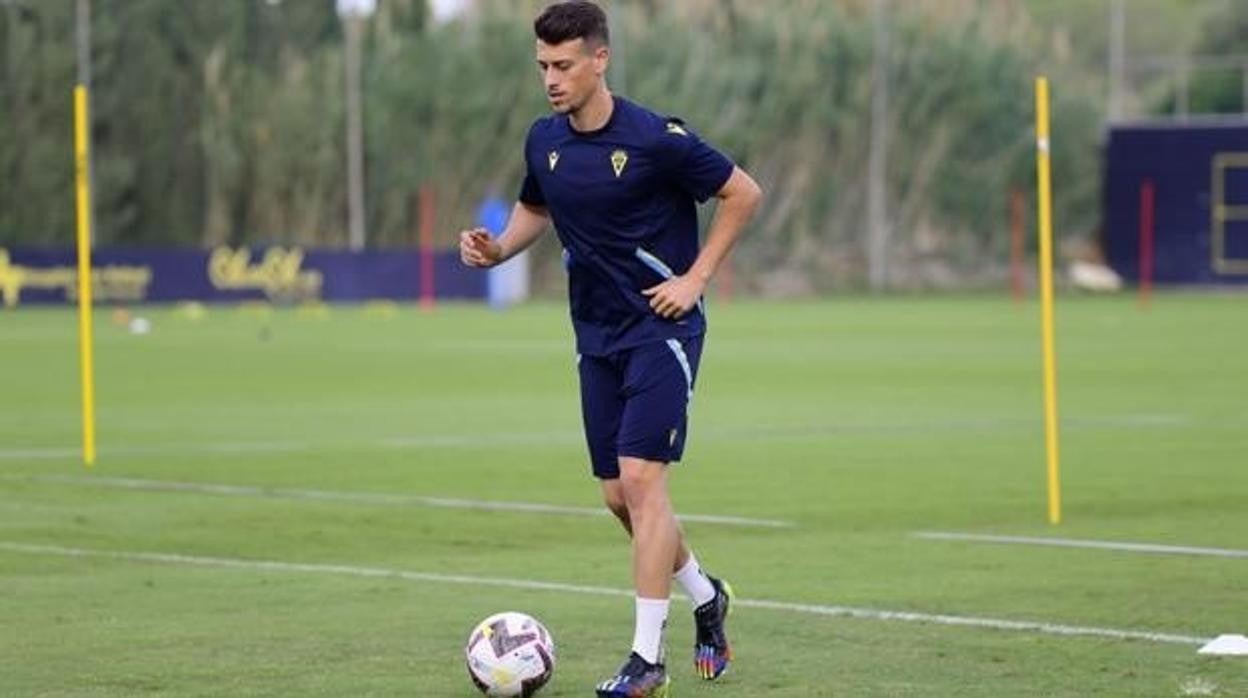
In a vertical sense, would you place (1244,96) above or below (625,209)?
below

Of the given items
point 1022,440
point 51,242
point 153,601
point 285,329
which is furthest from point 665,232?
point 51,242

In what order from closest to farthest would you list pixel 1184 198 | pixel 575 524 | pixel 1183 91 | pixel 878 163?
pixel 575 524
pixel 1184 198
pixel 1183 91
pixel 878 163

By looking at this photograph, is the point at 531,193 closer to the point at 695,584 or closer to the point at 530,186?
the point at 530,186

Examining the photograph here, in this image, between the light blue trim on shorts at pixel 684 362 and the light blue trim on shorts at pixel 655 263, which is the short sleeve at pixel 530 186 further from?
the light blue trim on shorts at pixel 684 362

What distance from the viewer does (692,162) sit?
10.1 meters

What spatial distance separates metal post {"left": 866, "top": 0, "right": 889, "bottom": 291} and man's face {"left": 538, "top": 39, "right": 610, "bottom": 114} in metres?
64.9

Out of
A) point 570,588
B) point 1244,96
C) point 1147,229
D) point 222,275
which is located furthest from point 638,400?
point 1244,96

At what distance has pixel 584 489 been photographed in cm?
1817

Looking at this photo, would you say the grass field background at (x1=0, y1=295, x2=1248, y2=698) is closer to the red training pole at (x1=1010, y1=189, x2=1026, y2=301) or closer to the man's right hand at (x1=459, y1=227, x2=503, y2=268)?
the man's right hand at (x1=459, y1=227, x2=503, y2=268)

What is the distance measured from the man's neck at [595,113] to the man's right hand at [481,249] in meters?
0.62

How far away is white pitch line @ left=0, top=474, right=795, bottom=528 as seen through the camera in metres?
16.3

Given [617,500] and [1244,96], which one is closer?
[617,500]

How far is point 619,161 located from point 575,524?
612cm

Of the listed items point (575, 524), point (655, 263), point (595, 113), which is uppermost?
point (595, 113)
